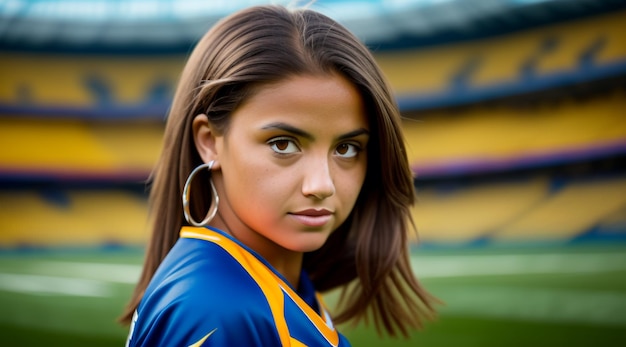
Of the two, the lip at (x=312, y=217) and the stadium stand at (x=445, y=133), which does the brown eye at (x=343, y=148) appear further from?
the stadium stand at (x=445, y=133)

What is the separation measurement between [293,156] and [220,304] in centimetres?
32

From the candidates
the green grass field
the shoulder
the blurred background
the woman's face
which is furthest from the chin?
the blurred background

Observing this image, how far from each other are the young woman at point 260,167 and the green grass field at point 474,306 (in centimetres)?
116

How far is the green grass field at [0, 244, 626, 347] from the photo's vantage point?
3.77 metres

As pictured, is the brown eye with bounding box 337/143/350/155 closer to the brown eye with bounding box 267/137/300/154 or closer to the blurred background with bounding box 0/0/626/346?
the brown eye with bounding box 267/137/300/154

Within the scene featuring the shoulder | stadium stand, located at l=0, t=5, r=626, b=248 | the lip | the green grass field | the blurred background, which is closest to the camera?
the shoulder

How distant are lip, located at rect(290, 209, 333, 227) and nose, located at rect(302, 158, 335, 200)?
4cm

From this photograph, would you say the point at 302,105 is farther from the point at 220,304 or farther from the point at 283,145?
the point at 220,304

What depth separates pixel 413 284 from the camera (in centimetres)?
176

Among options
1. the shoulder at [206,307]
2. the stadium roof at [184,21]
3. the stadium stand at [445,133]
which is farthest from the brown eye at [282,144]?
the stadium roof at [184,21]

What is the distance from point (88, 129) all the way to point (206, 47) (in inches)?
512

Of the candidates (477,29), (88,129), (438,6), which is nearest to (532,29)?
(477,29)

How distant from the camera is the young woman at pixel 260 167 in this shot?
3.83 feet

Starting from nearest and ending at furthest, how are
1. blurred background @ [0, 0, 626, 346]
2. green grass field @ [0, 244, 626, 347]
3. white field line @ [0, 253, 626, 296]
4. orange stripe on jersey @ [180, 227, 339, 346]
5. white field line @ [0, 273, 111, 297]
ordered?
orange stripe on jersey @ [180, 227, 339, 346]
green grass field @ [0, 244, 626, 347]
white field line @ [0, 273, 111, 297]
white field line @ [0, 253, 626, 296]
blurred background @ [0, 0, 626, 346]
